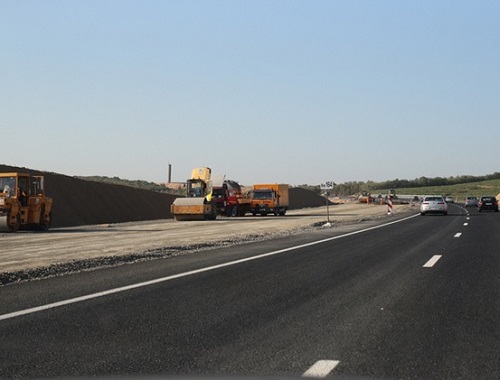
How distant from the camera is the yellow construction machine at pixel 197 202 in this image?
3931cm

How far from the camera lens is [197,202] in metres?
39.4

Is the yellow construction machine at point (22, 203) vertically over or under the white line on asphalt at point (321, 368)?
over

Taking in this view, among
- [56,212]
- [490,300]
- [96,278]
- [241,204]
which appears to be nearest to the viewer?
[490,300]

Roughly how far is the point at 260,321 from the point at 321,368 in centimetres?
206

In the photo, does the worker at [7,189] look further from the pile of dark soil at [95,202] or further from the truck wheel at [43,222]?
the pile of dark soil at [95,202]

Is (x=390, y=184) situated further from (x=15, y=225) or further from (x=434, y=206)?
(x=15, y=225)

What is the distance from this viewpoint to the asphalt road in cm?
517

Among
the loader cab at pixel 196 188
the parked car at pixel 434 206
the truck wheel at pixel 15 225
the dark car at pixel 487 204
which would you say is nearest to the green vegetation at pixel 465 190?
the dark car at pixel 487 204

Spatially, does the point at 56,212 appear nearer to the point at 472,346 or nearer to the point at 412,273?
the point at 412,273

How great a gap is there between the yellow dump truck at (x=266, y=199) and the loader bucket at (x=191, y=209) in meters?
9.79

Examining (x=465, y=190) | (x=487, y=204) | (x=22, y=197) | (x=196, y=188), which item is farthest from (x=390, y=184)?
(x=22, y=197)

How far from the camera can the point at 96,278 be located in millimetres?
10883

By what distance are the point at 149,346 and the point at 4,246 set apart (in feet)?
48.0

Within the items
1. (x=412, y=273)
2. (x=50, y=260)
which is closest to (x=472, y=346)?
(x=412, y=273)
